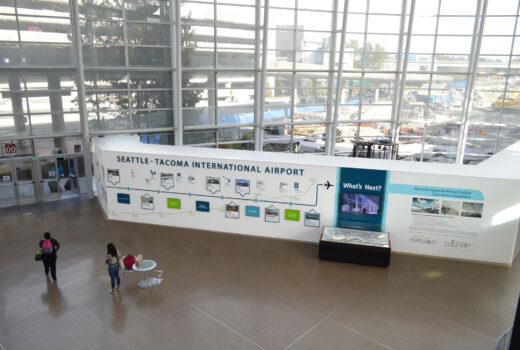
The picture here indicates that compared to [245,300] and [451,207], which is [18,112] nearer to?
[245,300]

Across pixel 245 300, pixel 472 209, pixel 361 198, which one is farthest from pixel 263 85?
pixel 245 300

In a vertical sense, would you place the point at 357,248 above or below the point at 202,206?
below

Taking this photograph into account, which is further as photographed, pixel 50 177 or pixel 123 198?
pixel 50 177

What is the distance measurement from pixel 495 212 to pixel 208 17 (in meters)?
11.1

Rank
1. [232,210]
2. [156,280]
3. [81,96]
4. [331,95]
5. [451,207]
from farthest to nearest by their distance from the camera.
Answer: [331,95] < [81,96] < [232,210] < [451,207] < [156,280]

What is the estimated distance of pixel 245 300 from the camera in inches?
277

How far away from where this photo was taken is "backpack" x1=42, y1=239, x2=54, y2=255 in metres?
7.30

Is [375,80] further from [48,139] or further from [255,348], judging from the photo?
[255,348]

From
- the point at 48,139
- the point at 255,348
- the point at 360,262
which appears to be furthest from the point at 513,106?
the point at 48,139

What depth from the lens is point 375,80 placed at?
671 inches

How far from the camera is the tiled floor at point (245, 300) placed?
239 inches

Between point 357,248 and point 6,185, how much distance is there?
34.8 feet

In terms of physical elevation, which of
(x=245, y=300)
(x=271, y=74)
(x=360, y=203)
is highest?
(x=271, y=74)

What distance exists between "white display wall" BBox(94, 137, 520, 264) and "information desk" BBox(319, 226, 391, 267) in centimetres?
46
